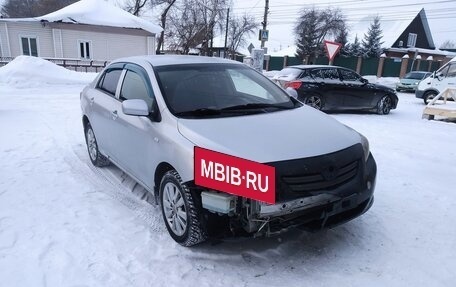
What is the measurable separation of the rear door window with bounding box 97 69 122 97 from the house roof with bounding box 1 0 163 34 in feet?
74.5

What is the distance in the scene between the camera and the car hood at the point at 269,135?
2.99 m

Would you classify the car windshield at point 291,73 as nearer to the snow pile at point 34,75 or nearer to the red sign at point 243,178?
the red sign at point 243,178

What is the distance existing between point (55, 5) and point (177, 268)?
62438 mm

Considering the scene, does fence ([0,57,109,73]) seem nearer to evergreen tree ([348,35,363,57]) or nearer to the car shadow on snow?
the car shadow on snow

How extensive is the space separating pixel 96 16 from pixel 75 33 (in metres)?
1.90

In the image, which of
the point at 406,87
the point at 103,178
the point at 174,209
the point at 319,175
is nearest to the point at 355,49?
the point at 406,87

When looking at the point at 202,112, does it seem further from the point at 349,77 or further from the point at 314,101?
the point at 349,77

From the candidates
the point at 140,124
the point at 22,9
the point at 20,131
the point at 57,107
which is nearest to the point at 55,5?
the point at 22,9

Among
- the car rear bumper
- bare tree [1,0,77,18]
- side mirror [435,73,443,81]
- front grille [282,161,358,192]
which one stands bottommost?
the car rear bumper

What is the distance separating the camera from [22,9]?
219 feet

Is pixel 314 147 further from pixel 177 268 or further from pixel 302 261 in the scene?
pixel 177 268

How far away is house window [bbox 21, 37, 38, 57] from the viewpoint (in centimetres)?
2627

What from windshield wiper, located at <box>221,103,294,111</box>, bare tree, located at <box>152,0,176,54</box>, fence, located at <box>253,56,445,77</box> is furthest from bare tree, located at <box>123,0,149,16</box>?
windshield wiper, located at <box>221,103,294,111</box>

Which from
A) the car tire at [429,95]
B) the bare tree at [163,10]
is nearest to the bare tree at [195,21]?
the bare tree at [163,10]
